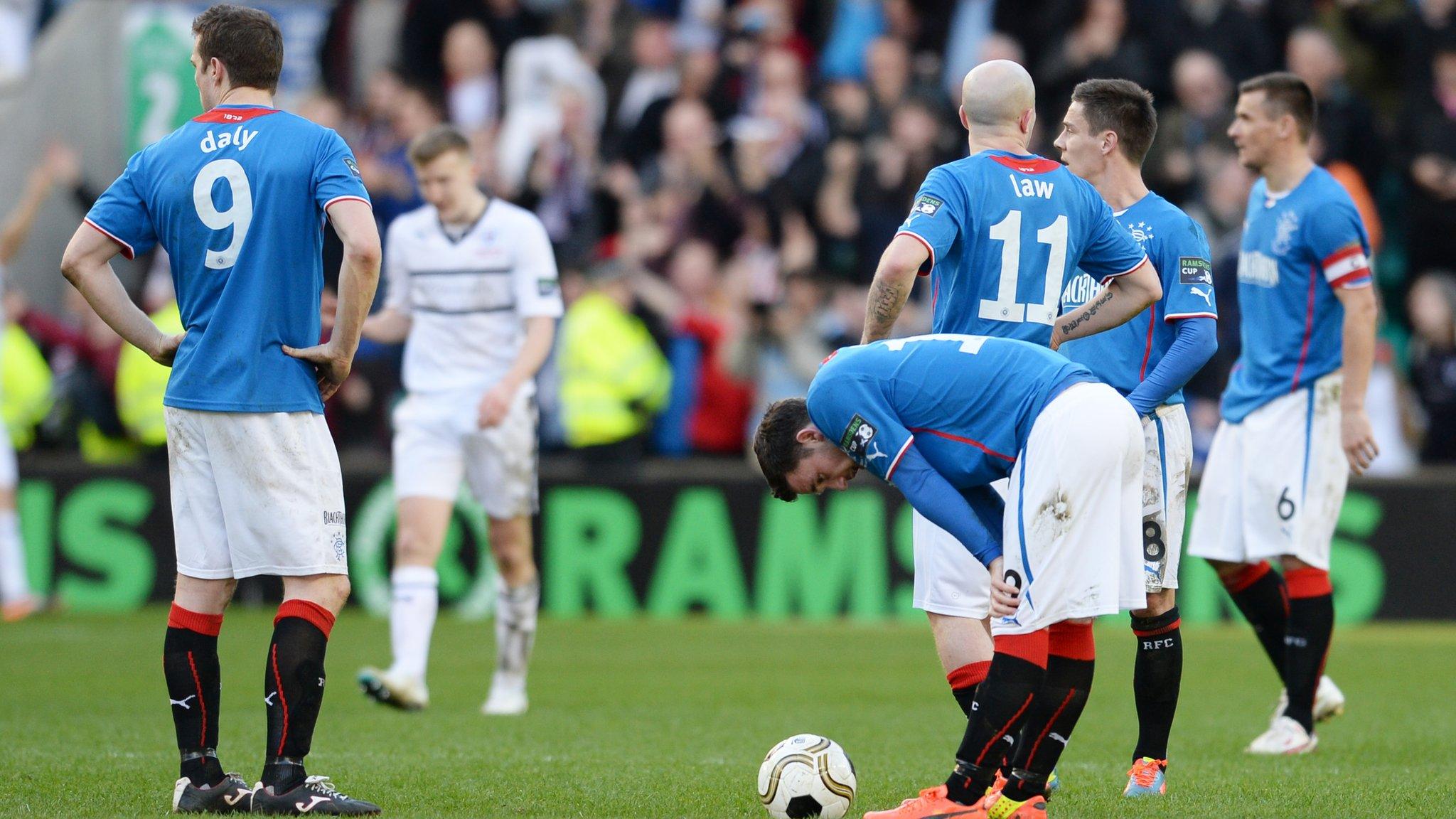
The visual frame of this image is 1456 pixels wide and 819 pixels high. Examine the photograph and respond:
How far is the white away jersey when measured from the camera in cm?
920

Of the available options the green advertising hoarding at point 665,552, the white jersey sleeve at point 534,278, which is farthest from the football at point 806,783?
the green advertising hoarding at point 665,552

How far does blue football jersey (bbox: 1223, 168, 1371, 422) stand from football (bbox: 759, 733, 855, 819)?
3.08 m

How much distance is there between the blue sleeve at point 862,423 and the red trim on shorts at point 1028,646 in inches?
24.5

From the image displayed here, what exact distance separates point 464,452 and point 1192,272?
4047 millimetres

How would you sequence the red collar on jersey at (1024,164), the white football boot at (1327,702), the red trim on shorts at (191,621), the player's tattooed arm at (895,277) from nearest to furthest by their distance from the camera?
1. the player's tattooed arm at (895,277)
2. the red trim on shorts at (191,621)
3. the red collar on jersey at (1024,164)
4. the white football boot at (1327,702)

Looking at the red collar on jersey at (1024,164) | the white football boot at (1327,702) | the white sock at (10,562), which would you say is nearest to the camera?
the red collar on jersey at (1024,164)

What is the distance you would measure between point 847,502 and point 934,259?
303 inches

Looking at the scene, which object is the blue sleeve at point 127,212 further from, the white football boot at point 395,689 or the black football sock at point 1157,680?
the black football sock at point 1157,680

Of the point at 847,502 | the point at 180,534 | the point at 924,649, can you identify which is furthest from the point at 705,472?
the point at 180,534

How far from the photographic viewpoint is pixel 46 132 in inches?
707

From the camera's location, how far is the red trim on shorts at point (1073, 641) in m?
5.57

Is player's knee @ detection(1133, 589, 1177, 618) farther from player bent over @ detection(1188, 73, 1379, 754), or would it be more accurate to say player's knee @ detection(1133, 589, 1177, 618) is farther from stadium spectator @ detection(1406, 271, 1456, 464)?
stadium spectator @ detection(1406, 271, 1456, 464)

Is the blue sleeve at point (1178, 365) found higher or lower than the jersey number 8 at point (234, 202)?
lower

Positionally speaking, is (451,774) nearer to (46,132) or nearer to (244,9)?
(244,9)
